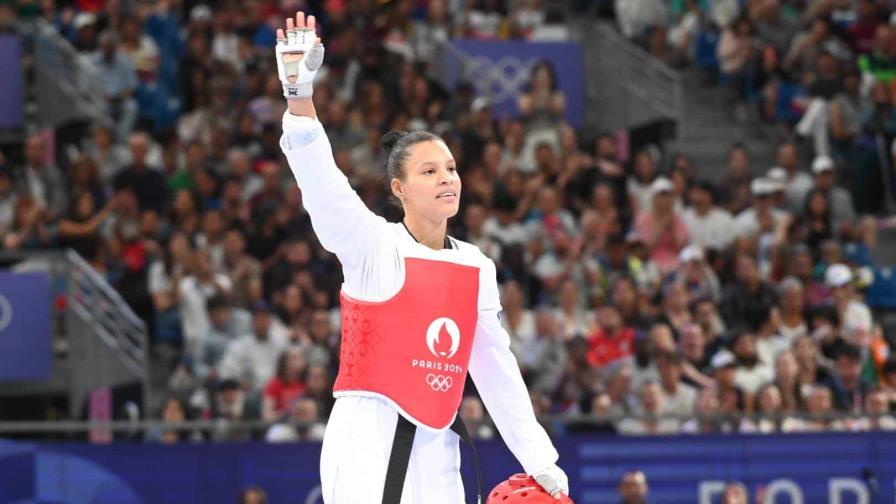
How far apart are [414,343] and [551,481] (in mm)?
758

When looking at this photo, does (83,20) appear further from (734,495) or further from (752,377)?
(734,495)

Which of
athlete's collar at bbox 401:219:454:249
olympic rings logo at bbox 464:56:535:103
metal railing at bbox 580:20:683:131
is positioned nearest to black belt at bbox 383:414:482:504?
athlete's collar at bbox 401:219:454:249

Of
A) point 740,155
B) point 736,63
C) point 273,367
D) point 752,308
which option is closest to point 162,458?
point 273,367

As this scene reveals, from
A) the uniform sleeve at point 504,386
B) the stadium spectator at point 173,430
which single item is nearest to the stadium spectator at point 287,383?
the stadium spectator at point 173,430

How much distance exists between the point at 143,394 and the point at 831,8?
930cm

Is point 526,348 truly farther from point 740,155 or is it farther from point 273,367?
point 740,155

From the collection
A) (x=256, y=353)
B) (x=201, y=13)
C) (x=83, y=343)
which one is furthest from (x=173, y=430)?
(x=201, y=13)

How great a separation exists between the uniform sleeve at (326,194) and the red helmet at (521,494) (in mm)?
991

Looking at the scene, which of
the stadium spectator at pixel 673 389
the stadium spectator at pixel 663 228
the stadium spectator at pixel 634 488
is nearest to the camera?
the stadium spectator at pixel 634 488

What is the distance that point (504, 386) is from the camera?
636cm

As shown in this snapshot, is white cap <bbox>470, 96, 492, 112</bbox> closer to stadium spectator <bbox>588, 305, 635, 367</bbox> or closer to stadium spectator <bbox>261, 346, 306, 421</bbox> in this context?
stadium spectator <bbox>588, 305, 635, 367</bbox>

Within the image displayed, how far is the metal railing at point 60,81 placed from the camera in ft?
54.0

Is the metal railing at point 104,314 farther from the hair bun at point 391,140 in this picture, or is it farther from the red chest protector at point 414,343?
the red chest protector at point 414,343

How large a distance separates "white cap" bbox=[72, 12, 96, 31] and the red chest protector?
11.7 m
